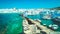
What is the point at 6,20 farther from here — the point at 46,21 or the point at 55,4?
the point at 55,4

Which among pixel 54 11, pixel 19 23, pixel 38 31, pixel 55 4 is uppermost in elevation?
pixel 55 4

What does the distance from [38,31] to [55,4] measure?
54cm

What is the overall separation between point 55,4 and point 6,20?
86cm

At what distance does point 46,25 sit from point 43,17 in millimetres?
144

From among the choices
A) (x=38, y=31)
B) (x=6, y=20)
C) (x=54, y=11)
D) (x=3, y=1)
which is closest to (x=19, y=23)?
(x=6, y=20)

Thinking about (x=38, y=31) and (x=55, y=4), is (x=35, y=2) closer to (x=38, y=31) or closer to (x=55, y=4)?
(x=55, y=4)

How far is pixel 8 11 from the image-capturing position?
1.89 meters

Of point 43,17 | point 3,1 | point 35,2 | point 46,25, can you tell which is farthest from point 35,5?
point 3,1

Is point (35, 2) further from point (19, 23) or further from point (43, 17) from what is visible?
point (19, 23)

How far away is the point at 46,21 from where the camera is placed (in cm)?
189

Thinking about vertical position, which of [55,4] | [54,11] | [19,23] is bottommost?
[19,23]

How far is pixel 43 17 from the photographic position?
75.3 inches

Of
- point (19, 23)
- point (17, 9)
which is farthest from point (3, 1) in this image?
point (19, 23)

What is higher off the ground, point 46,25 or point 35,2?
point 35,2
